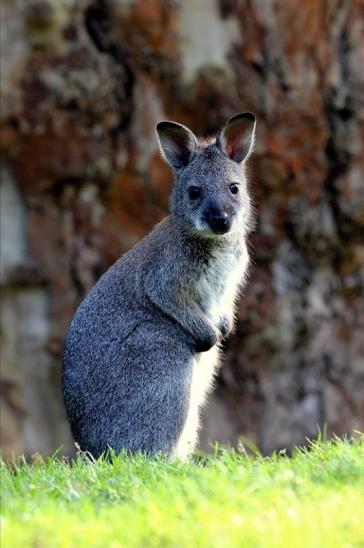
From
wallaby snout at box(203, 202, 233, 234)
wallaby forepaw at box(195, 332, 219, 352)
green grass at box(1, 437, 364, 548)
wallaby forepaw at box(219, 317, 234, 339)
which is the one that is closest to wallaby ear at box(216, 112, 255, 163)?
wallaby snout at box(203, 202, 233, 234)

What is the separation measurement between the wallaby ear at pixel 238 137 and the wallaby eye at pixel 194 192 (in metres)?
0.48

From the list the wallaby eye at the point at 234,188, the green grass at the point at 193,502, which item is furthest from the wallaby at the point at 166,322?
the green grass at the point at 193,502

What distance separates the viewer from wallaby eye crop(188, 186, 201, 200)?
370 inches

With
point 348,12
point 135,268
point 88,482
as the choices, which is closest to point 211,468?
point 88,482

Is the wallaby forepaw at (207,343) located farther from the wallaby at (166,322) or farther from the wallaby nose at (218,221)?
the wallaby nose at (218,221)

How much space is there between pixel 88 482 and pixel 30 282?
7897mm

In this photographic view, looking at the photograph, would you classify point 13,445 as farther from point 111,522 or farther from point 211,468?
point 111,522

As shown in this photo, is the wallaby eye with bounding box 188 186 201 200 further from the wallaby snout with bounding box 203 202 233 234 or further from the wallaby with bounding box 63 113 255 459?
the wallaby snout with bounding box 203 202 233 234

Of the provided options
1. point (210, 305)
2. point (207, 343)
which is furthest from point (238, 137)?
point (207, 343)

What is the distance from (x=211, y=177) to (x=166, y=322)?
121cm

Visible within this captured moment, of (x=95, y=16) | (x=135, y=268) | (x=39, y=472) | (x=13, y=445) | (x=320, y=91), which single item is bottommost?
(x=13, y=445)

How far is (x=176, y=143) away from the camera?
9.68 metres

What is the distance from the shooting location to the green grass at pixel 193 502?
17.5 feet

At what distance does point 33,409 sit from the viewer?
14.8 meters
